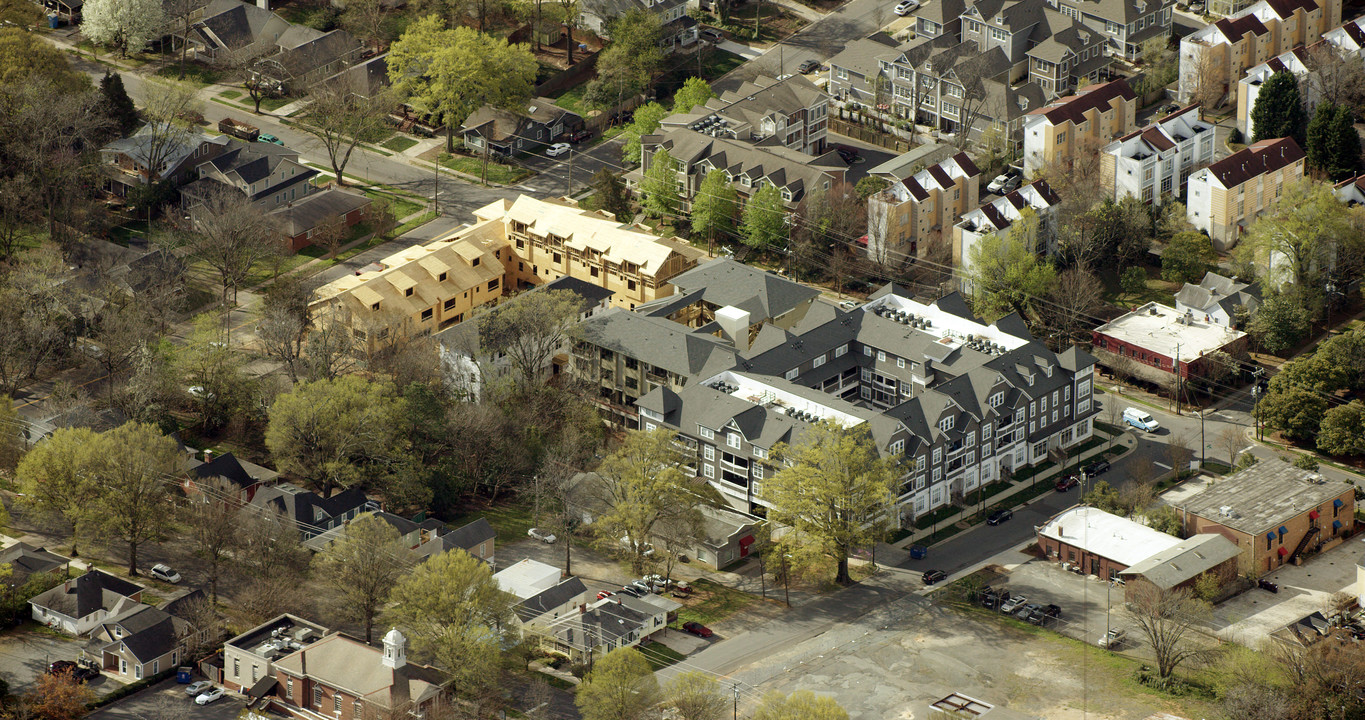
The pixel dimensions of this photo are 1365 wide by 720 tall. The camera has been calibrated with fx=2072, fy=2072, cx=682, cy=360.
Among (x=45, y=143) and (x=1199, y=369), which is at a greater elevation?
(x=45, y=143)

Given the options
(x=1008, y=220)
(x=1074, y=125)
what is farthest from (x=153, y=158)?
(x=1074, y=125)

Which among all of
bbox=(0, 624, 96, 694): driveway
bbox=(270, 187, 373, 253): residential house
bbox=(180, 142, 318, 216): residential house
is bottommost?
bbox=(0, 624, 96, 694): driveway

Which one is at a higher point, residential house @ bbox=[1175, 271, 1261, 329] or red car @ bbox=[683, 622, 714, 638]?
residential house @ bbox=[1175, 271, 1261, 329]

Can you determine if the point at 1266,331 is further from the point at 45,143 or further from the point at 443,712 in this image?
the point at 45,143

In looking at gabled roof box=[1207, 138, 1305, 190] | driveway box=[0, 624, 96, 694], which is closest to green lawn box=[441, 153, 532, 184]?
gabled roof box=[1207, 138, 1305, 190]

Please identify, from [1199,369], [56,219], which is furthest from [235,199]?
[1199,369]

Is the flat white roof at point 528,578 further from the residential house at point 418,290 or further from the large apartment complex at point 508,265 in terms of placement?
the large apartment complex at point 508,265

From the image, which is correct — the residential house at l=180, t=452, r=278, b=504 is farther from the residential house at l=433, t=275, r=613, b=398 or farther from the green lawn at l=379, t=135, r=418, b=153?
the green lawn at l=379, t=135, r=418, b=153

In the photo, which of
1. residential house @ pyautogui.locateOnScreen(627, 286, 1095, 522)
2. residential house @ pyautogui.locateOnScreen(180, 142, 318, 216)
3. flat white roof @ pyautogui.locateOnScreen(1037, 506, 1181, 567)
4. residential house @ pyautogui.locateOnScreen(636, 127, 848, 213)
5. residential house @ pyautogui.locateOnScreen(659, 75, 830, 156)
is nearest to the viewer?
flat white roof @ pyautogui.locateOnScreen(1037, 506, 1181, 567)
